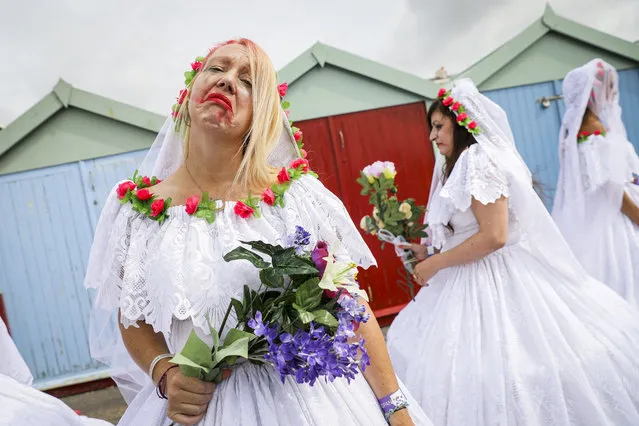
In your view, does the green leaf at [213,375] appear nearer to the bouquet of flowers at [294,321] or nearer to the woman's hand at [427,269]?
the bouquet of flowers at [294,321]

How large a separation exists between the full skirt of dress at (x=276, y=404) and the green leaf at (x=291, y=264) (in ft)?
1.06

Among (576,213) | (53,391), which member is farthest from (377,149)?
(53,391)

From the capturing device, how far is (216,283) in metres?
1.27

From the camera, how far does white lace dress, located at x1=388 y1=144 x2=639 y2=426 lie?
1971mm

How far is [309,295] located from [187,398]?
1.35 feet

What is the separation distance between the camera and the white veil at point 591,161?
339 centimetres

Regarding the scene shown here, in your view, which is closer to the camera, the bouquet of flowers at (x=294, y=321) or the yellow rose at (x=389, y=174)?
the bouquet of flowers at (x=294, y=321)

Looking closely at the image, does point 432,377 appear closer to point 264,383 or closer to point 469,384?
point 469,384

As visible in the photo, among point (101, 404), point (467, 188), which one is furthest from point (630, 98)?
point (101, 404)

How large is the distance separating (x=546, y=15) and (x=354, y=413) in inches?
263

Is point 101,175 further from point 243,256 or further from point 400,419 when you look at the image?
point 400,419

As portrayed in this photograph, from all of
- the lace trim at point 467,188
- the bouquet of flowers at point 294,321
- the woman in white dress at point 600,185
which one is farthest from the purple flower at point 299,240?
the woman in white dress at point 600,185

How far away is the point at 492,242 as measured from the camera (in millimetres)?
2320

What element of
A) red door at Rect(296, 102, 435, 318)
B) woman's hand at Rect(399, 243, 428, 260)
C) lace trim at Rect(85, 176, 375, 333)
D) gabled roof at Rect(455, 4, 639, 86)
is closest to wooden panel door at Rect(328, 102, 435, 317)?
red door at Rect(296, 102, 435, 318)
